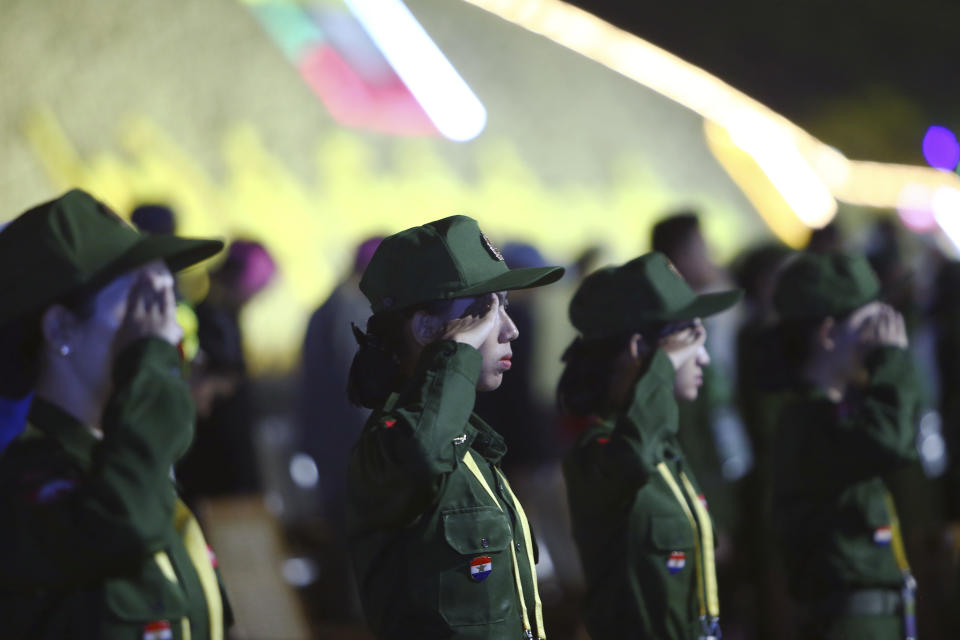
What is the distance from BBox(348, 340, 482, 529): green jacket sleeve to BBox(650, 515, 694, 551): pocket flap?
0.77 metres

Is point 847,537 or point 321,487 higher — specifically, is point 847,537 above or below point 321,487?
below

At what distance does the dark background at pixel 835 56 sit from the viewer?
8.87 meters

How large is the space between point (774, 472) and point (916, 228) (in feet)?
25.4

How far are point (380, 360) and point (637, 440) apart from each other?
0.78m

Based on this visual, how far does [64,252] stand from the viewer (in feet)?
6.82

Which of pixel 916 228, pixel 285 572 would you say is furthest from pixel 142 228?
pixel 916 228

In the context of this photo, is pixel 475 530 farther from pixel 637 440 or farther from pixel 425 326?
pixel 637 440

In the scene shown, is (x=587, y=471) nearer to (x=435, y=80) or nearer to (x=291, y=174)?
(x=291, y=174)

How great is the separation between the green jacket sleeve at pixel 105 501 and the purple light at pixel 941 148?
1028 cm

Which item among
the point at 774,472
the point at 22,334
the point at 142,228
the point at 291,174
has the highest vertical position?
the point at 291,174

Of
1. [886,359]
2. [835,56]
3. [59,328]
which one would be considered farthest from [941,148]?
[59,328]

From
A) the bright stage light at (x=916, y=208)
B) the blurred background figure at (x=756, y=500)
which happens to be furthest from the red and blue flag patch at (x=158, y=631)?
the bright stage light at (x=916, y=208)

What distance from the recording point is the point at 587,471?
122 inches

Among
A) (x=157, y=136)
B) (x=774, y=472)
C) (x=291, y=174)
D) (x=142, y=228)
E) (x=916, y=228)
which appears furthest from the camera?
(x=916, y=228)
